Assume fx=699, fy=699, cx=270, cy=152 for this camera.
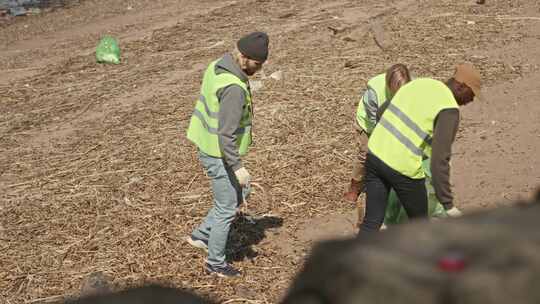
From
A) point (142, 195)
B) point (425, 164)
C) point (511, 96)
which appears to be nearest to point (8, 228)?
point (142, 195)

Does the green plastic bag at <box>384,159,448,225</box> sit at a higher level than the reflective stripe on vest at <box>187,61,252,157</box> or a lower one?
lower

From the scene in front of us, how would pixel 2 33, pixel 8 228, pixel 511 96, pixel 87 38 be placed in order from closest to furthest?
pixel 8 228
pixel 511 96
pixel 87 38
pixel 2 33

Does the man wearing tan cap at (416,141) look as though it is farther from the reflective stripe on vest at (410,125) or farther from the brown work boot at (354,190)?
the brown work boot at (354,190)

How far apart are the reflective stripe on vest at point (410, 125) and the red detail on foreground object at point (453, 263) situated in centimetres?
252

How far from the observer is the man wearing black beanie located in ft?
14.5

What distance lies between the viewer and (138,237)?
573 centimetres

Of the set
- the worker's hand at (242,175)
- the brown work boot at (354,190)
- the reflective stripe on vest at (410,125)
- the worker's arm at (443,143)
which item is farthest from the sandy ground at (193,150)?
Answer: the worker's arm at (443,143)

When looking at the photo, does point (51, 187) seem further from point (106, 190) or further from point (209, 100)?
point (209, 100)

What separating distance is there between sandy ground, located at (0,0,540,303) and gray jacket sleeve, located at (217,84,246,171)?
112 centimetres

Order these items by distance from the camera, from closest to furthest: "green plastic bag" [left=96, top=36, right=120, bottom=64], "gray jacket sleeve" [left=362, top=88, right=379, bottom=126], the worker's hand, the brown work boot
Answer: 1. the worker's hand
2. "gray jacket sleeve" [left=362, top=88, right=379, bottom=126]
3. the brown work boot
4. "green plastic bag" [left=96, top=36, right=120, bottom=64]

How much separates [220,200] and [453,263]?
3.62m

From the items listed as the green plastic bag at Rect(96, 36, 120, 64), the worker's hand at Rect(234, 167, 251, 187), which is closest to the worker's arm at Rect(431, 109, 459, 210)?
the worker's hand at Rect(234, 167, 251, 187)

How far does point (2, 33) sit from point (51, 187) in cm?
1161

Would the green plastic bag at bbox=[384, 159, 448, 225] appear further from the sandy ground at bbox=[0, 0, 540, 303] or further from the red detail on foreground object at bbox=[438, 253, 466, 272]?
the red detail on foreground object at bbox=[438, 253, 466, 272]
